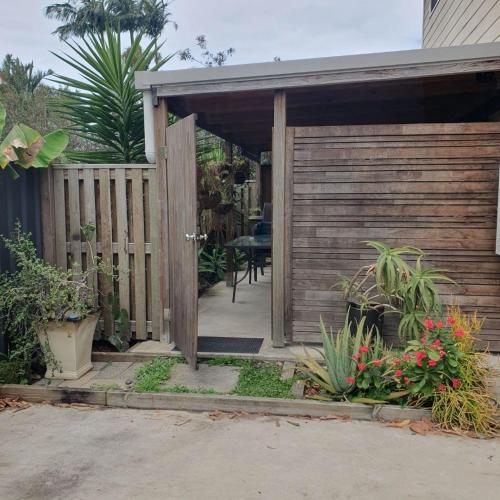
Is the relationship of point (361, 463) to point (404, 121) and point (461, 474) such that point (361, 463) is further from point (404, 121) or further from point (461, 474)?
point (404, 121)

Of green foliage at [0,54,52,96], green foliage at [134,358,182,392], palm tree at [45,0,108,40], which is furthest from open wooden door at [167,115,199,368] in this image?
palm tree at [45,0,108,40]

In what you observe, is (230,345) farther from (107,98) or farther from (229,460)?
(107,98)

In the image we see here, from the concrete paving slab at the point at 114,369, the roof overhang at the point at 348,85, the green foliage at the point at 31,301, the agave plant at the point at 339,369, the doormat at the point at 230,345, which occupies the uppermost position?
the roof overhang at the point at 348,85

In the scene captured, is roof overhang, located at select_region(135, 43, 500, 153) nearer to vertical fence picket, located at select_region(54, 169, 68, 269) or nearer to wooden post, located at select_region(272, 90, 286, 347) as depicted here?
wooden post, located at select_region(272, 90, 286, 347)

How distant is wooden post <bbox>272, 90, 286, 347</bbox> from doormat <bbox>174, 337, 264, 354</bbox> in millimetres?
227

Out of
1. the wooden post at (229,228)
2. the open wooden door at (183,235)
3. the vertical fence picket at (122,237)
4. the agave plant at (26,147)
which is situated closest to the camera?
the agave plant at (26,147)

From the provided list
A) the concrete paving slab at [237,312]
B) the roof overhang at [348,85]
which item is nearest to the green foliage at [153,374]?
the concrete paving slab at [237,312]

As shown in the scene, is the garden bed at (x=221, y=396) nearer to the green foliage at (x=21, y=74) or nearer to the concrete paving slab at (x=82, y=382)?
the concrete paving slab at (x=82, y=382)

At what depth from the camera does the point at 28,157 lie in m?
3.83

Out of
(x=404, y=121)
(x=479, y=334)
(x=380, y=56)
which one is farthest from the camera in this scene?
(x=404, y=121)

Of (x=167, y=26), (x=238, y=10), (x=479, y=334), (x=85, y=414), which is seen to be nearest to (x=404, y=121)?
(x=479, y=334)

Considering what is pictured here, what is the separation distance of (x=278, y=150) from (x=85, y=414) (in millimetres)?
2481

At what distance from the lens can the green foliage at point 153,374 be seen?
3.60m

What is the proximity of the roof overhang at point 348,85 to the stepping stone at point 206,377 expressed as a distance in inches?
87.5
